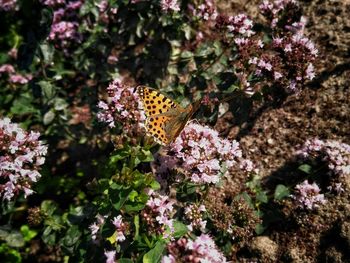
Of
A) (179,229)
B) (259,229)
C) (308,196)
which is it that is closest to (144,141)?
(179,229)

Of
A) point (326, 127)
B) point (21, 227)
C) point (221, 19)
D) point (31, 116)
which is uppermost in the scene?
point (221, 19)

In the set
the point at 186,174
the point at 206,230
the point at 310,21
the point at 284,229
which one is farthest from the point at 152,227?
the point at 310,21

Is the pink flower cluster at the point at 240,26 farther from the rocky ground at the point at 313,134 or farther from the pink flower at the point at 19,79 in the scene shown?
the pink flower at the point at 19,79

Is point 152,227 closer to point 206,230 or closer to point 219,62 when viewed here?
point 206,230

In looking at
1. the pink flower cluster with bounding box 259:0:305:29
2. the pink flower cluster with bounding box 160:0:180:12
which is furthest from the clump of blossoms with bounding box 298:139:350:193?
the pink flower cluster with bounding box 160:0:180:12

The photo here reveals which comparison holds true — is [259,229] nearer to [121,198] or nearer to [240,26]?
[121,198]

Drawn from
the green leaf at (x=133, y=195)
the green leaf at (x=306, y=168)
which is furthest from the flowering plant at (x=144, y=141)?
the green leaf at (x=306, y=168)
